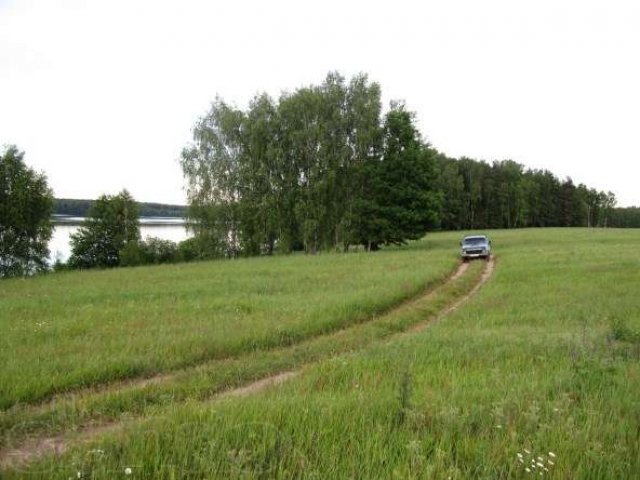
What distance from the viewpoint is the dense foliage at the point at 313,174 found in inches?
1791

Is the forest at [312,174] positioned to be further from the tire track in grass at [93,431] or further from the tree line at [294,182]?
the tire track in grass at [93,431]

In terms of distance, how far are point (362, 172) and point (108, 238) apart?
129 feet

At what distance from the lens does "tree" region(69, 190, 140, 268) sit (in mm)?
63438

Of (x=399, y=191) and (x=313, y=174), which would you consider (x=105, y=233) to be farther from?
(x=399, y=191)

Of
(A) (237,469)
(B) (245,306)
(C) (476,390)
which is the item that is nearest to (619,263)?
(B) (245,306)

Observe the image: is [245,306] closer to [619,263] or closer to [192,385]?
[192,385]

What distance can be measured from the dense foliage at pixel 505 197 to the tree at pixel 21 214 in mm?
77410

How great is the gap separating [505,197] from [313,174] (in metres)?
82.7

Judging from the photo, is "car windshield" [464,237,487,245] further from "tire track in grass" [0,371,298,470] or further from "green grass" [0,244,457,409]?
"tire track in grass" [0,371,298,470]

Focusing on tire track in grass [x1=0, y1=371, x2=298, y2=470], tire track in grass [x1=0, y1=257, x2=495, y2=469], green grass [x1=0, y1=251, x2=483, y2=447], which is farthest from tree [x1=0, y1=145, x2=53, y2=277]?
tire track in grass [x1=0, y1=371, x2=298, y2=470]

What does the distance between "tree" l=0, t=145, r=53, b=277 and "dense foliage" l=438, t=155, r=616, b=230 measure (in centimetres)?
7741

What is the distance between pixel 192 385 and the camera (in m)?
7.83

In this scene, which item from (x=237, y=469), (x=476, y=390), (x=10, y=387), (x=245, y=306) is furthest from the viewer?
(x=245, y=306)

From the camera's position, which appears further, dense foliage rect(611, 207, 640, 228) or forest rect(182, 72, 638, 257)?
dense foliage rect(611, 207, 640, 228)
